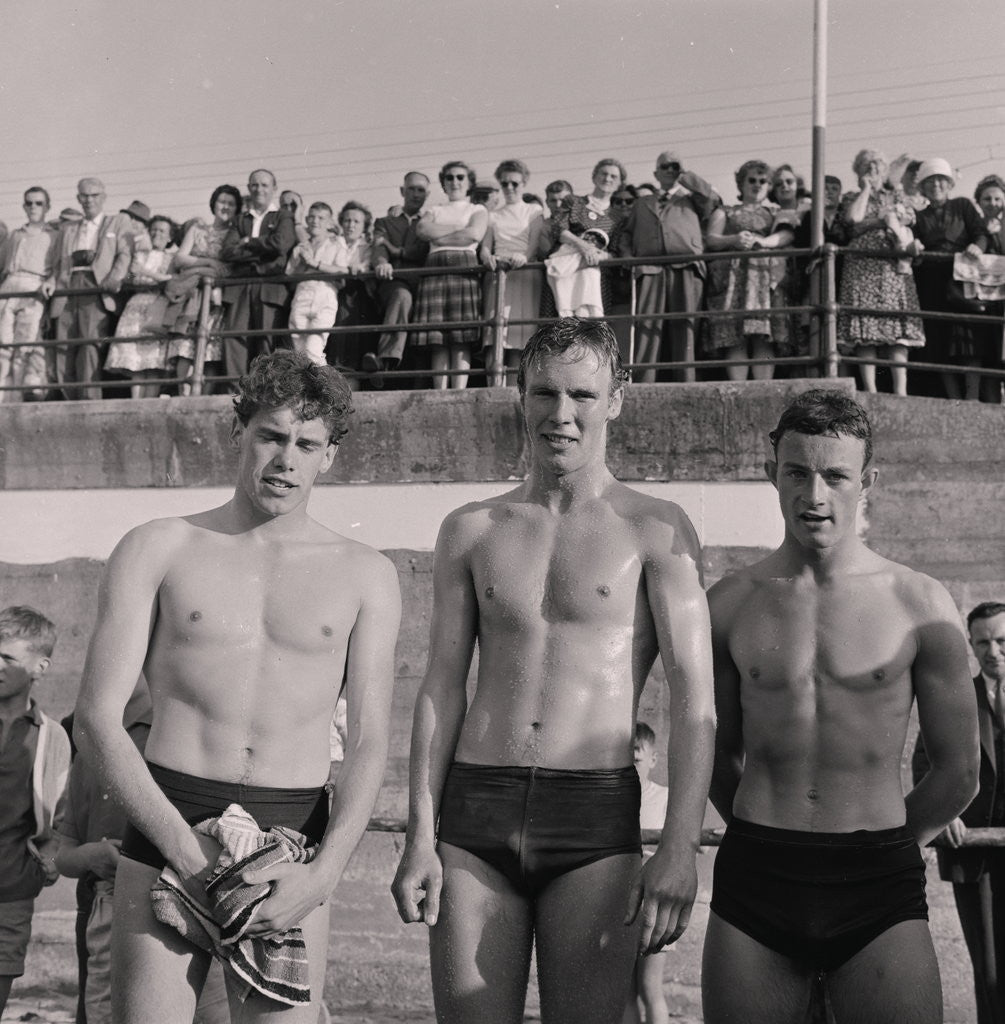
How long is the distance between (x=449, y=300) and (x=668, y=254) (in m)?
1.49

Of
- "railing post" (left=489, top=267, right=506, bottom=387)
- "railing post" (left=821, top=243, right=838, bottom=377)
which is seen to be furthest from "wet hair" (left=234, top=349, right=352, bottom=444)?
"railing post" (left=821, top=243, right=838, bottom=377)

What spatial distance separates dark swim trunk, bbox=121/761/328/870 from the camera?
3391mm

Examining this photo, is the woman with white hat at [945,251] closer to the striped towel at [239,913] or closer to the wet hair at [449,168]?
the wet hair at [449,168]

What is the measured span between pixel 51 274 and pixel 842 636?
817 cm

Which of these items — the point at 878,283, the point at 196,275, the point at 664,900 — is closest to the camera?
the point at 664,900

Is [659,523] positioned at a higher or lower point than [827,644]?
higher

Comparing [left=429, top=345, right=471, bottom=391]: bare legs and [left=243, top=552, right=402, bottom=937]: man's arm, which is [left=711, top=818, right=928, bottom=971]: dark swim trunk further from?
[left=429, top=345, right=471, bottom=391]: bare legs

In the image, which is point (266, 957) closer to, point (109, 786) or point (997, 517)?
point (109, 786)

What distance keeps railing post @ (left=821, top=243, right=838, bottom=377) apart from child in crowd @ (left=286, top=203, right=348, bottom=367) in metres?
3.28

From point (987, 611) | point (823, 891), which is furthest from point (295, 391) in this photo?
point (987, 611)

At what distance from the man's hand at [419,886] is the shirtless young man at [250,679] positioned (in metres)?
0.22

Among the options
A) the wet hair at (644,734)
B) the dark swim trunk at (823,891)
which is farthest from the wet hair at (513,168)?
the dark swim trunk at (823,891)

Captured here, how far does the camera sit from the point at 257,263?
378 inches

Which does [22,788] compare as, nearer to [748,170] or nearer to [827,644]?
[827,644]
